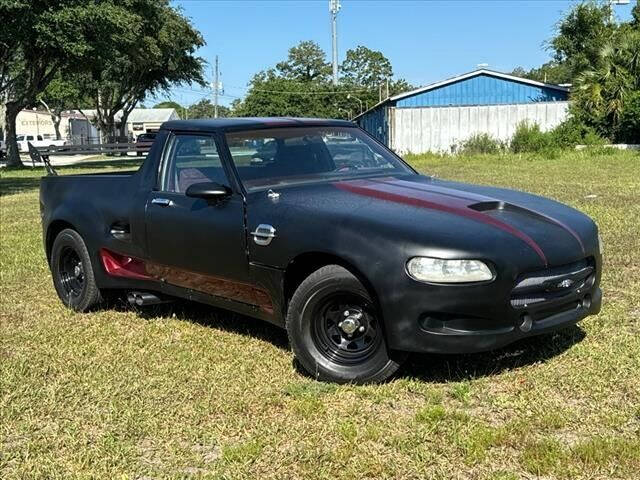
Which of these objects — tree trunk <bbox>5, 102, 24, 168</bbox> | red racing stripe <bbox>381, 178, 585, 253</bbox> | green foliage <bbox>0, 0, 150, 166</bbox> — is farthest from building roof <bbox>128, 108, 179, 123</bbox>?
red racing stripe <bbox>381, 178, 585, 253</bbox>

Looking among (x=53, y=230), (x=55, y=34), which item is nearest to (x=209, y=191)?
(x=53, y=230)

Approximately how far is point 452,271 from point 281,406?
46.6 inches

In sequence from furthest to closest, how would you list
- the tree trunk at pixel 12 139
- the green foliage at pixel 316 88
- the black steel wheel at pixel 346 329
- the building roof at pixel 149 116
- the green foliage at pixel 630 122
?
the building roof at pixel 149 116
the green foliage at pixel 316 88
the tree trunk at pixel 12 139
the green foliage at pixel 630 122
the black steel wheel at pixel 346 329

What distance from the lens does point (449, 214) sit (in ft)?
13.3

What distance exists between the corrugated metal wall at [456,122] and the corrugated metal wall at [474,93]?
592cm

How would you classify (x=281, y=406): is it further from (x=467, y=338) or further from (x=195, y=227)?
(x=195, y=227)

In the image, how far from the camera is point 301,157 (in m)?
5.10

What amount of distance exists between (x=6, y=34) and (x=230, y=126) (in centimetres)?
2315

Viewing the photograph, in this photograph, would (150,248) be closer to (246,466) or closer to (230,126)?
(230,126)

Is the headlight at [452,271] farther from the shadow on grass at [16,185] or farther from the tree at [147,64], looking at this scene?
the tree at [147,64]

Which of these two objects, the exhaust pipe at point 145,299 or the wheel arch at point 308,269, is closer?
the wheel arch at point 308,269

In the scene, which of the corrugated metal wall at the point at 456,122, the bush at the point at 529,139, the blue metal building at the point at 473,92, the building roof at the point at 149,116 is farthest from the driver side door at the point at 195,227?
the building roof at the point at 149,116

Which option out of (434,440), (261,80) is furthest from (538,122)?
(261,80)

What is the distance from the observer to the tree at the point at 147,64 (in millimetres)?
36250
